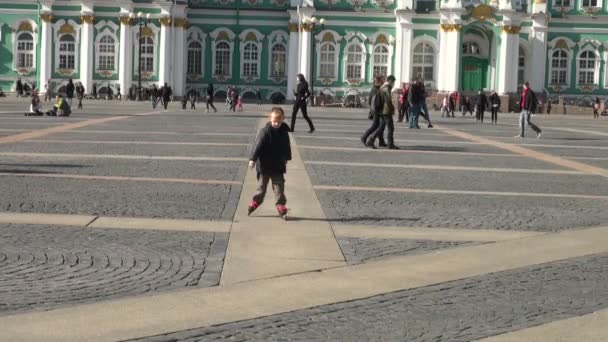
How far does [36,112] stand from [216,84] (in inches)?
1390

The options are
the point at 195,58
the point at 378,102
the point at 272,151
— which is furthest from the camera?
the point at 195,58

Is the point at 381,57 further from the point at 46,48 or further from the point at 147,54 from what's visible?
the point at 46,48

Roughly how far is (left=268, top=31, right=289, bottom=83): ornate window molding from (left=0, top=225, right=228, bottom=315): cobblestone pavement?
207ft

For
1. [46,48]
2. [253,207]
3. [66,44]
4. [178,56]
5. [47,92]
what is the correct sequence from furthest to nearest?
[178,56] → [66,44] → [46,48] → [47,92] → [253,207]

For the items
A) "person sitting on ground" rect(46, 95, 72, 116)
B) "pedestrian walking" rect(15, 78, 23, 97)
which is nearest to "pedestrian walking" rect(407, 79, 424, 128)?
"person sitting on ground" rect(46, 95, 72, 116)

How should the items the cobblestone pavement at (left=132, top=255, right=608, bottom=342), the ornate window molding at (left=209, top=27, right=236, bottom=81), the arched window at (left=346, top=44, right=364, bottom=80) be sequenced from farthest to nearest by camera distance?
1. the ornate window molding at (left=209, top=27, right=236, bottom=81)
2. the arched window at (left=346, top=44, right=364, bottom=80)
3. the cobblestone pavement at (left=132, top=255, right=608, bottom=342)

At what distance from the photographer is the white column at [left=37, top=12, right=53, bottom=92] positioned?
2786 inches

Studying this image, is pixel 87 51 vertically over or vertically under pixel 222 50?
under

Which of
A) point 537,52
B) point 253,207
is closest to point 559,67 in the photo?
point 537,52

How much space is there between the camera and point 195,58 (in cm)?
7475

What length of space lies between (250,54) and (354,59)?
7131 millimetres

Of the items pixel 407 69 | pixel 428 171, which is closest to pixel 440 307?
pixel 428 171

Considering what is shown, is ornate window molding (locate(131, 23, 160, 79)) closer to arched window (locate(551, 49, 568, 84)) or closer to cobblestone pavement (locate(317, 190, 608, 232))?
arched window (locate(551, 49, 568, 84))

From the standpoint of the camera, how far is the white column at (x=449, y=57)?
2810 inches
